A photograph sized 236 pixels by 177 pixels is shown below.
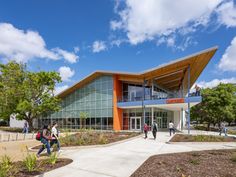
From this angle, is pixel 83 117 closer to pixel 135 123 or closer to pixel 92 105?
pixel 92 105

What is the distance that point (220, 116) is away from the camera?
1522 inches

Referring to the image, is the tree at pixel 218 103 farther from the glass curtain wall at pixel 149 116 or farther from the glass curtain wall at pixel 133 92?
the glass curtain wall at pixel 133 92

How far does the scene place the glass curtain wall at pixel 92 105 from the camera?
1321 inches

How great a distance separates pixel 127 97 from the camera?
111ft

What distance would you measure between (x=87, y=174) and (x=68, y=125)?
33.0 meters

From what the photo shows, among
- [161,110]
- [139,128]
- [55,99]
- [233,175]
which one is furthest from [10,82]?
[233,175]

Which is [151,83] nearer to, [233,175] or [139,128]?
[139,128]

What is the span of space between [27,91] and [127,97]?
594 inches

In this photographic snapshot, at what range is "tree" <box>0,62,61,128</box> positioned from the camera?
105 feet

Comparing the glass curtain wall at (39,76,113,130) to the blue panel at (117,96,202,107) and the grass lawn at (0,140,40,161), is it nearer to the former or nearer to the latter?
the blue panel at (117,96,202,107)

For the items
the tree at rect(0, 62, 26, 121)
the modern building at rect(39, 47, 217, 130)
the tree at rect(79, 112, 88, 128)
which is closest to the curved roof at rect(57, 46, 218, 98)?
the modern building at rect(39, 47, 217, 130)

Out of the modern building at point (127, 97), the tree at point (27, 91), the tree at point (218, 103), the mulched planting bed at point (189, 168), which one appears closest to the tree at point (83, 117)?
the modern building at point (127, 97)

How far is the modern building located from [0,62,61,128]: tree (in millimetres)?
4870

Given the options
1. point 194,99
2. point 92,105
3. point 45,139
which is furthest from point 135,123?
point 45,139
